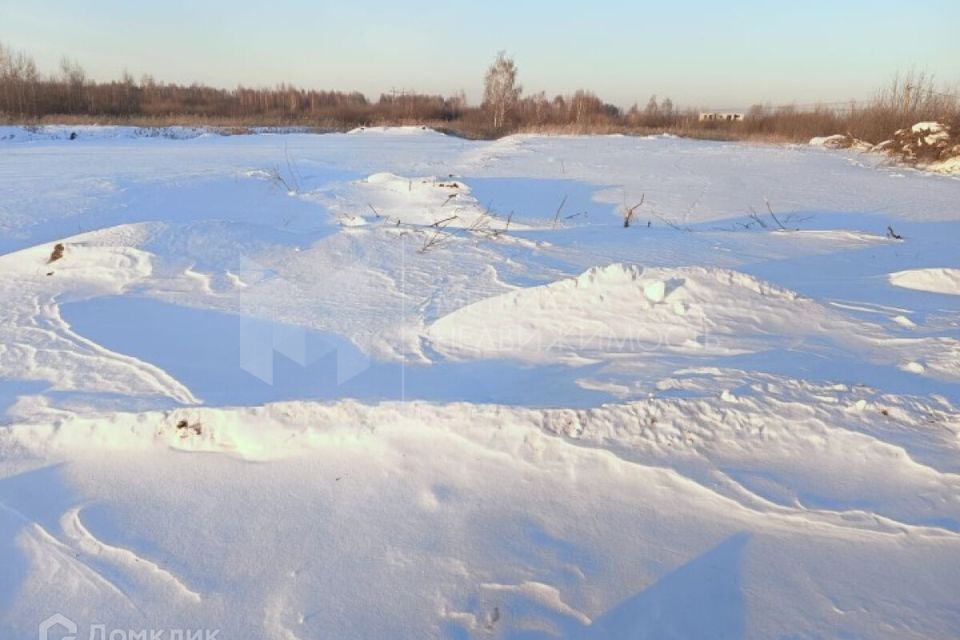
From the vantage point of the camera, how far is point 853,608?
1448 millimetres

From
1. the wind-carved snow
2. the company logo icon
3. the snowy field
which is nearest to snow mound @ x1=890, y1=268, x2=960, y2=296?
the snowy field

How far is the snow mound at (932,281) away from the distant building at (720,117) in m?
32.4

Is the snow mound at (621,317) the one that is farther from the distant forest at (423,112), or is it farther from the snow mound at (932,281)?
the distant forest at (423,112)

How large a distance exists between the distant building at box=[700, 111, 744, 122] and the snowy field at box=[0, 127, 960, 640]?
3341 cm

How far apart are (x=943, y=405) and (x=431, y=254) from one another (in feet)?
8.95

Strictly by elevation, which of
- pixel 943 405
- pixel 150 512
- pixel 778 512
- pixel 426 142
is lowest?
pixel 150 512

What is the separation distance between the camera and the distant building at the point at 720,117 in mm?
33938

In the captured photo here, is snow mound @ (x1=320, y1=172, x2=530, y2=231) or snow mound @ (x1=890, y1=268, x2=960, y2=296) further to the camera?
snow mound @ (x1=320, y1=172, x2=530, y2=231)

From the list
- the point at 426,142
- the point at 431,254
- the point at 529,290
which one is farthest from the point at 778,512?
the point at 426,142

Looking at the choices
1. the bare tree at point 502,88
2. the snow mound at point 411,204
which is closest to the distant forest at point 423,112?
the bare tree at point 502,88

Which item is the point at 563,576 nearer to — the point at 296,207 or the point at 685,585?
the point at 685,585

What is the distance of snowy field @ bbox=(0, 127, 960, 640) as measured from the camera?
1.52 metres

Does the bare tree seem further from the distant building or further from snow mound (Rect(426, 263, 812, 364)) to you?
snow mound (Rect(426, 263, 812, 364))

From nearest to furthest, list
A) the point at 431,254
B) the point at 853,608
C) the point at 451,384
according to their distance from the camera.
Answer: the point at 853,608 < the point at 451,384 < the point at 431,254
